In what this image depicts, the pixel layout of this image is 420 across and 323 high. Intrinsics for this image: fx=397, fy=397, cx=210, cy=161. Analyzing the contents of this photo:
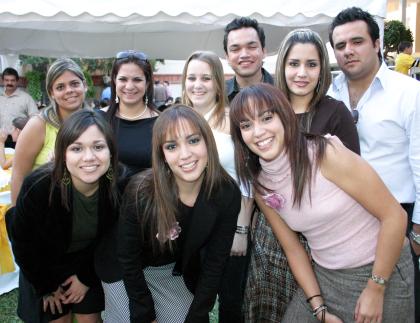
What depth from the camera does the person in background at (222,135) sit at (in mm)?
2516

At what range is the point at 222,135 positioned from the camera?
8.37ft

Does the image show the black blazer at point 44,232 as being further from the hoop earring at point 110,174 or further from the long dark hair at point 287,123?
the long dark hair at point 287,123

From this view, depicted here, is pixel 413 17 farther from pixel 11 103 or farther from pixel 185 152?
pixel 185 152

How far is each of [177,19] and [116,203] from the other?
246cm

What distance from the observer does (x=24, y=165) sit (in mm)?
2725

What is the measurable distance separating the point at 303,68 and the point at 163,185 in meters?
1.05

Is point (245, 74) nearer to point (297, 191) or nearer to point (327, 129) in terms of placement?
point (327, 129)

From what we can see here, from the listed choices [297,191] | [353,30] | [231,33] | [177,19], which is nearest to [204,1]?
[177,19]

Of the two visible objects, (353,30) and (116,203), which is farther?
(353,30)

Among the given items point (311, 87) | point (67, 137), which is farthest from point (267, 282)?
point (67, 137)

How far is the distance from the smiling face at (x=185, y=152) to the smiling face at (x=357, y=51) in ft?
3.87

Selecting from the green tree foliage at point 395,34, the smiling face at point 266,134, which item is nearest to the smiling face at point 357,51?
the smiling face at point 266,134

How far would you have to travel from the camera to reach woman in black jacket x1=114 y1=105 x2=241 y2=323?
2141 millimetres

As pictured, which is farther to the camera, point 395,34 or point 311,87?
point 395,34
